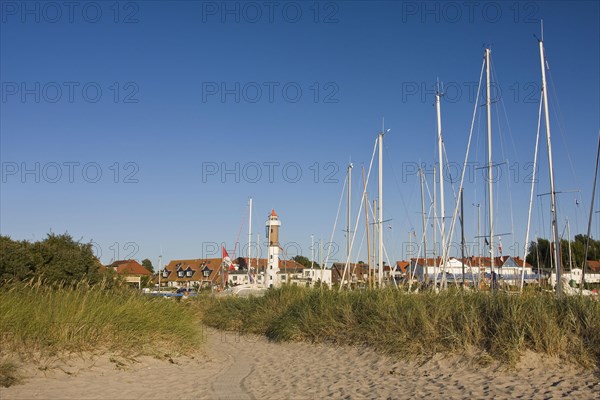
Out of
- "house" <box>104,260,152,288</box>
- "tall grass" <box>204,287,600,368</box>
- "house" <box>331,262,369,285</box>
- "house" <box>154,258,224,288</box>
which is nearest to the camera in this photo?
"tall grass" <box>204,287,600,368</box>

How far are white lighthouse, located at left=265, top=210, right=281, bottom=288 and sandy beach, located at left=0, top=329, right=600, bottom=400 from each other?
120 feet

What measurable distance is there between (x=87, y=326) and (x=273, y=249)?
133 ft

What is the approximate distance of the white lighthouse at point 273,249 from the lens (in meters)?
53.1

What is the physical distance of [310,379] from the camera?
13.5 metres

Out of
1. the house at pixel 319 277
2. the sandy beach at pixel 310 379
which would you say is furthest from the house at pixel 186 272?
the sandy beach at pixel 310 379

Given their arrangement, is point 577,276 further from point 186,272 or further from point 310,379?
point 310,379

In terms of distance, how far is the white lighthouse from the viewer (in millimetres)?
53075

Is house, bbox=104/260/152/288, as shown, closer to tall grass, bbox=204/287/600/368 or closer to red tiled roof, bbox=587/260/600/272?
tall grass, bbox=204/287/600/368

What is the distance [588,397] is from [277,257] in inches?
1758

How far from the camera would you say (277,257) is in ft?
177

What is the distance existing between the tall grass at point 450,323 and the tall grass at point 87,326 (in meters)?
4.55

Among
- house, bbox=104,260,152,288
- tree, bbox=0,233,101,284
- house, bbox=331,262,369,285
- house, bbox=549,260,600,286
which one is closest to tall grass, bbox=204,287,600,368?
house, bbox=549,260,600,286

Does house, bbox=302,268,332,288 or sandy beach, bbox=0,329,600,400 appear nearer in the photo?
sandy beach, bbox=0,329,600,400

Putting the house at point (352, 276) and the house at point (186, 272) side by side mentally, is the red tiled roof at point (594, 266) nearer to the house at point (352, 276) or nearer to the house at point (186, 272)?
the house at point (352, 276)
